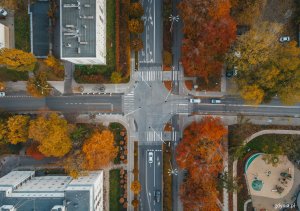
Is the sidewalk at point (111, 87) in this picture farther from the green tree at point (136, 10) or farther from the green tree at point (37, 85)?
the green tree at point (136, 10)

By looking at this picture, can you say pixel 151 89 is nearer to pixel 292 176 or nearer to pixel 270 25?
pixel 270 25

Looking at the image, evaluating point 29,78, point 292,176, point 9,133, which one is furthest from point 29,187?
point 292,176

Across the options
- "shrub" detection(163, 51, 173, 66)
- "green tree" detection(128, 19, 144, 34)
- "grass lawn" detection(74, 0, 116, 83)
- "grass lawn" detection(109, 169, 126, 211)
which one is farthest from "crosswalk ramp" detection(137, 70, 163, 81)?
"grass lawn" detection(109, 169, 126, 211)

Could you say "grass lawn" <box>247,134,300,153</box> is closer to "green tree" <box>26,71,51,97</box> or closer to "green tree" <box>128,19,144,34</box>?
"green tree" <box>128,19,144,34</box>

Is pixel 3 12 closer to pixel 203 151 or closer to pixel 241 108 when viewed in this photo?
pixel 203 151

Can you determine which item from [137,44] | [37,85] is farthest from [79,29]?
[37,85]

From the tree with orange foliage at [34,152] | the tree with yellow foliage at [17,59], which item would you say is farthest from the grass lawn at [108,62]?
the tree with orange foliage at [34,152]

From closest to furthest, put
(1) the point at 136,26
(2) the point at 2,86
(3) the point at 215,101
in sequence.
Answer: (1) the point at 136,26, (3) the point at 215,101, (2) the point at 2,86
